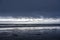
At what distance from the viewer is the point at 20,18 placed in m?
1.37

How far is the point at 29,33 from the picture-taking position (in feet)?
4.59

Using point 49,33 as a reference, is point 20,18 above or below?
above

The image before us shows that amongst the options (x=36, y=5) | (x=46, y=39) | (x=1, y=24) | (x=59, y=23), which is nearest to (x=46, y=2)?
(x=36, y=5)

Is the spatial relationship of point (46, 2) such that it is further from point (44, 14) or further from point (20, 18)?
point (20, 18)

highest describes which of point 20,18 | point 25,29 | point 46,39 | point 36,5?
point 36,5

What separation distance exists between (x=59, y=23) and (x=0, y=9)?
564 millimetres

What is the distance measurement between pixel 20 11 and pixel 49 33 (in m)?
0.35

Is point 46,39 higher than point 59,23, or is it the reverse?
point 59,23

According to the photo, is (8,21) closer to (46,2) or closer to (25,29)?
(25,29)

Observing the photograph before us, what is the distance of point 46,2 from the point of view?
140cm

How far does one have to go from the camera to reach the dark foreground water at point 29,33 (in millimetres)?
1387

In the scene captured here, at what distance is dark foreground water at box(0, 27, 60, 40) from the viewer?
139 centimetres

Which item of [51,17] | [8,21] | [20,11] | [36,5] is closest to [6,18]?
[8,21]

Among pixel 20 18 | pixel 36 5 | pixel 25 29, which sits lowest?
pixel 25 29
